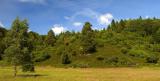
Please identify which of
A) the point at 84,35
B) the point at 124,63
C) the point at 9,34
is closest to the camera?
the point at 9,34

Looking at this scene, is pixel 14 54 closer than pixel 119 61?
Yes

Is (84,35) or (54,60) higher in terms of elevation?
(84,35)

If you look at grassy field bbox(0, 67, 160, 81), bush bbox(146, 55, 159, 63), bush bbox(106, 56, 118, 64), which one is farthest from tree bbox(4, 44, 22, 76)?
bush bbox(146, 55, 159, 63)

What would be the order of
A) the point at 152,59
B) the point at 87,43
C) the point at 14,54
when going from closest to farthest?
the point at 14,54 → the point at 152,59 → the point at 87,43

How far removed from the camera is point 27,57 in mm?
79938

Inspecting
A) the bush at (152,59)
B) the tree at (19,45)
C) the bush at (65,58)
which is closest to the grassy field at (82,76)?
the tree at (19,45)

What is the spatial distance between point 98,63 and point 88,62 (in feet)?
16.4

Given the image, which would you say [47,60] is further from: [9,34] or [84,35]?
[9,34]

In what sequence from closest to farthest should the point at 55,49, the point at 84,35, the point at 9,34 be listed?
the point at 9,34 → the point at 84,35 → the point at 55,49

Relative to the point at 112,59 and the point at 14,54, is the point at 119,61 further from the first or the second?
the point at 14,54

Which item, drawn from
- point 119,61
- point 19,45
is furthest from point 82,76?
point 119,61

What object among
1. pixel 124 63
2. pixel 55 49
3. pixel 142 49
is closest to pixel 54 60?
pixel 55 49

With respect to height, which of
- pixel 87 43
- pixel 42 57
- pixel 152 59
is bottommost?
pixel 152 59

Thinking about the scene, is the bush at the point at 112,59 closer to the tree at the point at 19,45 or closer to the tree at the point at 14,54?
the tree at the point at 19,45
